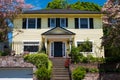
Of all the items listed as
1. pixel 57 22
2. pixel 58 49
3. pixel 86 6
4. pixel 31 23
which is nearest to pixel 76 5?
pixel 86 6

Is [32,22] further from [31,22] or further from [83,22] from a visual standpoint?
[83,22]

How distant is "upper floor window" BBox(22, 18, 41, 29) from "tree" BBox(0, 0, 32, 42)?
2939 mm

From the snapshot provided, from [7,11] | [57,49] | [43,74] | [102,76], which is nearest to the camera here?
[43,74]

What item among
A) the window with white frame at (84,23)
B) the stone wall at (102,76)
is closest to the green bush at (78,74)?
the stone wall at (102,76)

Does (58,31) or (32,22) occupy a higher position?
(32,22)

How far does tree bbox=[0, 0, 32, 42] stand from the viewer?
97.0 feet

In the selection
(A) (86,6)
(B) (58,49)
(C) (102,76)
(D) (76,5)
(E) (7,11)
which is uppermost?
(D) (76,5)

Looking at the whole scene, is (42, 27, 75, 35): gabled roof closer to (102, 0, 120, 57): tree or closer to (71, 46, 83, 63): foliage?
(71, 46, 83, 63): foliage

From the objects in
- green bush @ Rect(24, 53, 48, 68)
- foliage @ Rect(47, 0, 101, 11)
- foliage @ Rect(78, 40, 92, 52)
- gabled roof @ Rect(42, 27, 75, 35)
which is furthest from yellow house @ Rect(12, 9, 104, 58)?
foliage @ Rect(47, 0, 101, 11)

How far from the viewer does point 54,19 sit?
3400cm

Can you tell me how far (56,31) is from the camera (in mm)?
33062

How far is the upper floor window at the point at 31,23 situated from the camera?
33.7m

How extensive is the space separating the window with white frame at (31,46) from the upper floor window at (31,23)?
1775mm

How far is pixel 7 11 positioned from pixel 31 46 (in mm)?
5318
